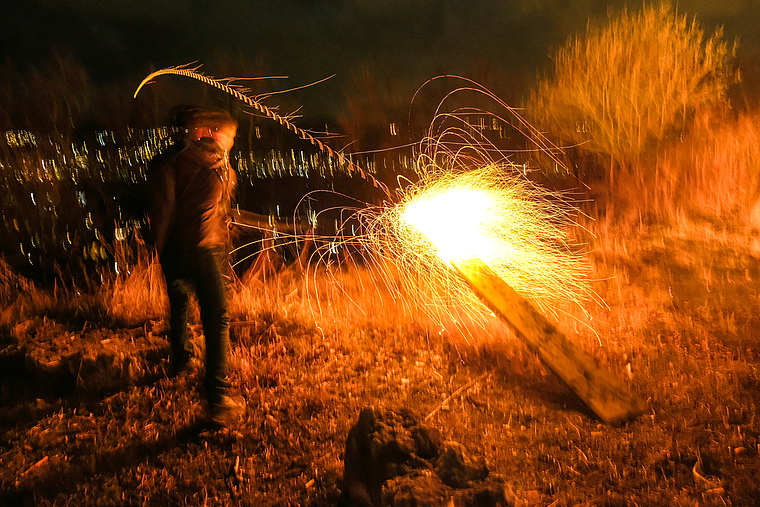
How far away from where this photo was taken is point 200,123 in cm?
350

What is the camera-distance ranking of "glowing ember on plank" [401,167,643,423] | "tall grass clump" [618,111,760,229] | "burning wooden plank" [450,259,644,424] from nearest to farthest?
"burning wooden plank" [450,259,644,424]
"glowing ember on plank" [401,167,643,423]
"tall grass clump" [618,111,760,229]

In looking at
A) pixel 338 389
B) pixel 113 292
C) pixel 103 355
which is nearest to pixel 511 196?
pixel 338 389

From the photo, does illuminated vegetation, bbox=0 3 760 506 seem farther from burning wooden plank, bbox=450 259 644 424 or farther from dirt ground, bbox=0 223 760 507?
burning wooden plank, bbox=450 259 644 424

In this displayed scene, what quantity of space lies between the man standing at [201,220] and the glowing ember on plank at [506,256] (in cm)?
201

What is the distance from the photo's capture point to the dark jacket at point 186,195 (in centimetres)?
338

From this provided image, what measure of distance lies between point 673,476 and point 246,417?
2.88m

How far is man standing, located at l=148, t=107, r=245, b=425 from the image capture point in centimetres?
339

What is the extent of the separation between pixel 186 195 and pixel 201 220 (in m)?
0.19

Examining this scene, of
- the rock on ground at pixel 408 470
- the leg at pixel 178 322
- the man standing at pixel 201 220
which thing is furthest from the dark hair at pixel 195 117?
the rock on ground at pixel 408 470

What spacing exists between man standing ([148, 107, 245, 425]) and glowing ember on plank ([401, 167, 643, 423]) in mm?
2009

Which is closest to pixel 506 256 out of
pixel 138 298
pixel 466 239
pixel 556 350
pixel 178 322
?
pixel 466 239

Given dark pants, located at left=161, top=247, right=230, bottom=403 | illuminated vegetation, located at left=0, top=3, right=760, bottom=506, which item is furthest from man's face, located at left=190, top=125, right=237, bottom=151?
illuminated vegetation, located at left=0, top=3, right=760, bottom=506

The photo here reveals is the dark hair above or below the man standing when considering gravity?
above

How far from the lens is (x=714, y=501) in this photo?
2820mm
